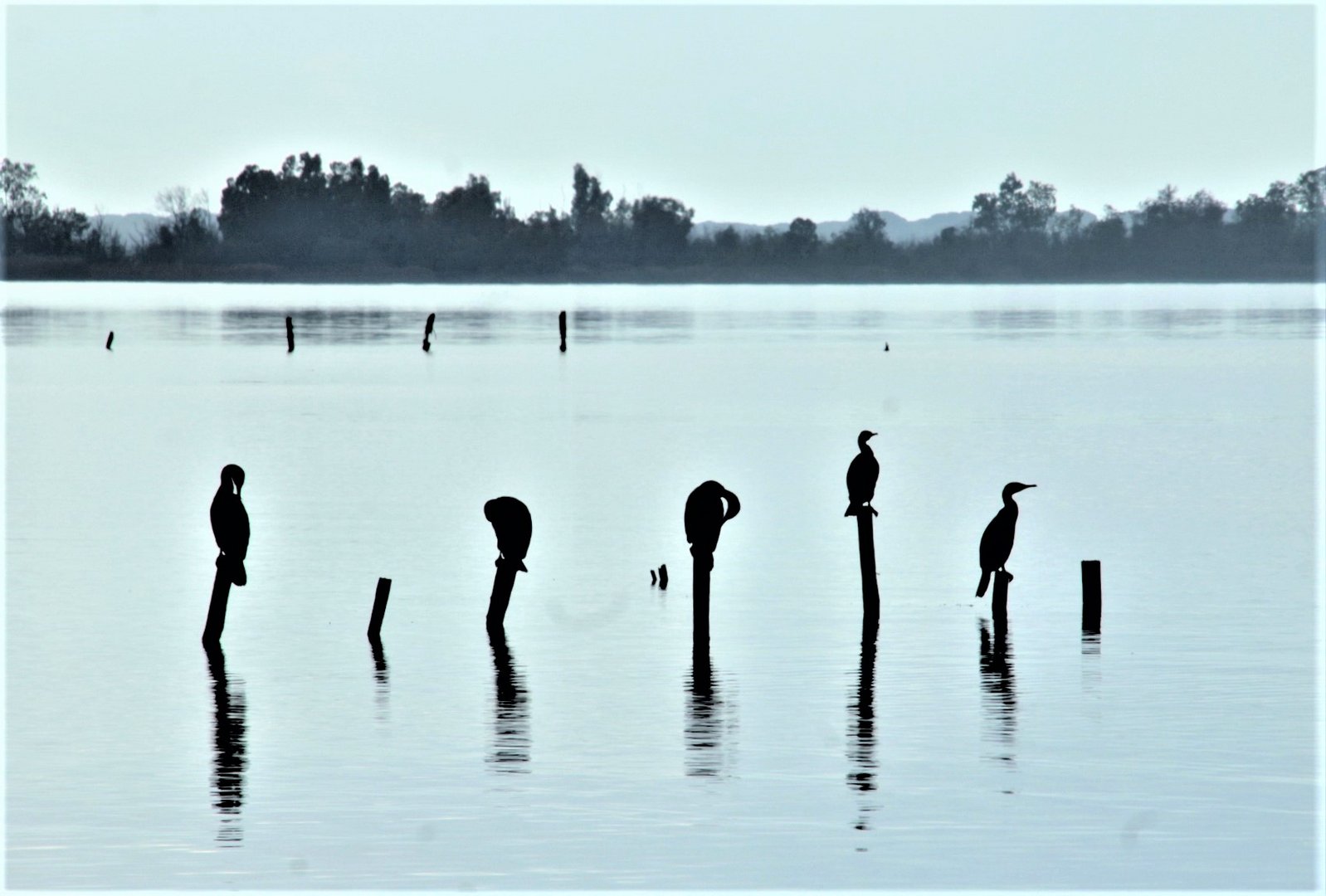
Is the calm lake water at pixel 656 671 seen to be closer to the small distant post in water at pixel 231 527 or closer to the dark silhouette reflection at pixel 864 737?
the dark silhouette reflection at pixel 864 737

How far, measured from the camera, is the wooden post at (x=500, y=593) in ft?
57.6

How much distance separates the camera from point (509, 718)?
50.8 feet

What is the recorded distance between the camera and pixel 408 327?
394 ft

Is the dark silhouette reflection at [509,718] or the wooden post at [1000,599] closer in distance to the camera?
the dark silhouette reflection at [509,718]

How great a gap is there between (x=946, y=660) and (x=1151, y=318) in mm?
127361

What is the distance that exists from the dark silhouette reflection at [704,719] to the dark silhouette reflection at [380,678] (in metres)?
2.40

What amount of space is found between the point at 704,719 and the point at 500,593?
12.1 ft

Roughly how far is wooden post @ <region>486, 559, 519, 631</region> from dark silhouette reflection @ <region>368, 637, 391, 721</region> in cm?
108

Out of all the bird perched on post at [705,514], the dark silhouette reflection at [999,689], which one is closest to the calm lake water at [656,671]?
the dark silhouette reflection at [999,689]

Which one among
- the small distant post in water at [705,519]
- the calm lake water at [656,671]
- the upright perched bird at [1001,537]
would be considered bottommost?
the calm lake water at [656,671]

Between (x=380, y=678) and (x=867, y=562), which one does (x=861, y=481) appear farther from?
(x=380, y=678)

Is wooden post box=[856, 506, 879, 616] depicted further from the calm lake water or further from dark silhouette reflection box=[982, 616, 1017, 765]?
dark silhouette reflection box=[982, 616, 1017, 765]

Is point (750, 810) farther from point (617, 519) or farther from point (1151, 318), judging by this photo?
point (1151, 318)

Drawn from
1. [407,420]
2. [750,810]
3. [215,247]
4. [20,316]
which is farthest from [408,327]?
[750,810]
